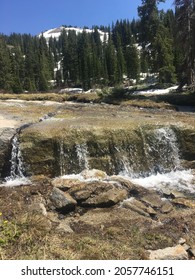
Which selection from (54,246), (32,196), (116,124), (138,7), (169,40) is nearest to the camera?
(54,246)

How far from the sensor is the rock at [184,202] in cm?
1077

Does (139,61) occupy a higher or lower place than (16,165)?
higher

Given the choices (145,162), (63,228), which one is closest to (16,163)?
(145,162)

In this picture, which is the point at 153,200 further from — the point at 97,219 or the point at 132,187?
the point at 97,219

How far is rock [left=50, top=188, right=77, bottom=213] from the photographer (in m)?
9.99

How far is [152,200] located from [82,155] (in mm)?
3964

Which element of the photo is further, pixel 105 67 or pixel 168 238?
pixel 105 67

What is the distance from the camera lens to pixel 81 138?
14.1 m

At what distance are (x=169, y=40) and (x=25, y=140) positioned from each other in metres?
48.6

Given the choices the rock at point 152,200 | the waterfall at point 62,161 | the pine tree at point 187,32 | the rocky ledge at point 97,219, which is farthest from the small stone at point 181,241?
the pine tree at point 187,32

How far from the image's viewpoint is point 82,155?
14.0 m
